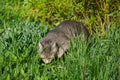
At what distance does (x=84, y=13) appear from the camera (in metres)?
7.44

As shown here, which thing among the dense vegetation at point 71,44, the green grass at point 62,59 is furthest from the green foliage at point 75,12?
the green grass at point 62,59

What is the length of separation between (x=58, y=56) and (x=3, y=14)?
2.67 metres

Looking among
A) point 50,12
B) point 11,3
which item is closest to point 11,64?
point 50,12

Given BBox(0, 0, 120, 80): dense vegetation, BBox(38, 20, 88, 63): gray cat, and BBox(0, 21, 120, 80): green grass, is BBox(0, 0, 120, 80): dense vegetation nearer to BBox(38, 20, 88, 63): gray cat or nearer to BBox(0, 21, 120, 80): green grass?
BBox(0, 21, 120, 80): green grass

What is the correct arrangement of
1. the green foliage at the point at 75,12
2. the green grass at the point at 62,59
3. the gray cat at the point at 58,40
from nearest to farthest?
the green grass at the point at 62,59 < the gray cat at the point at 58,40 < the green foliage at the point at 75,12

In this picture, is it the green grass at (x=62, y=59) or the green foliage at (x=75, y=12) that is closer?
the green grass at (x=62, y=59)

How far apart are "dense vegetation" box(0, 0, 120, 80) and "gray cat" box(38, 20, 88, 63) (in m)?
0.11

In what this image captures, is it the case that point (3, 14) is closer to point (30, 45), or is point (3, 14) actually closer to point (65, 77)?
point (30, 45)

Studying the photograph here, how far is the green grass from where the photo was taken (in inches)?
202

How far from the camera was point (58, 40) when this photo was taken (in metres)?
6.34

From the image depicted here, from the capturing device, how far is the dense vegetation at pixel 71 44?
519cm

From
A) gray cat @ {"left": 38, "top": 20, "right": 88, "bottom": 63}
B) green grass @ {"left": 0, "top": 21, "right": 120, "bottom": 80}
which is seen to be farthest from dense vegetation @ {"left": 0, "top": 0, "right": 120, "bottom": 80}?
gray cat @ {"left": 38, "top": 20, "right": 88, "bottom": 63}

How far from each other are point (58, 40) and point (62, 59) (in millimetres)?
328

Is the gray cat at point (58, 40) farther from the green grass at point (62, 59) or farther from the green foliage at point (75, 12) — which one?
the green foliage at point (75, 12)
